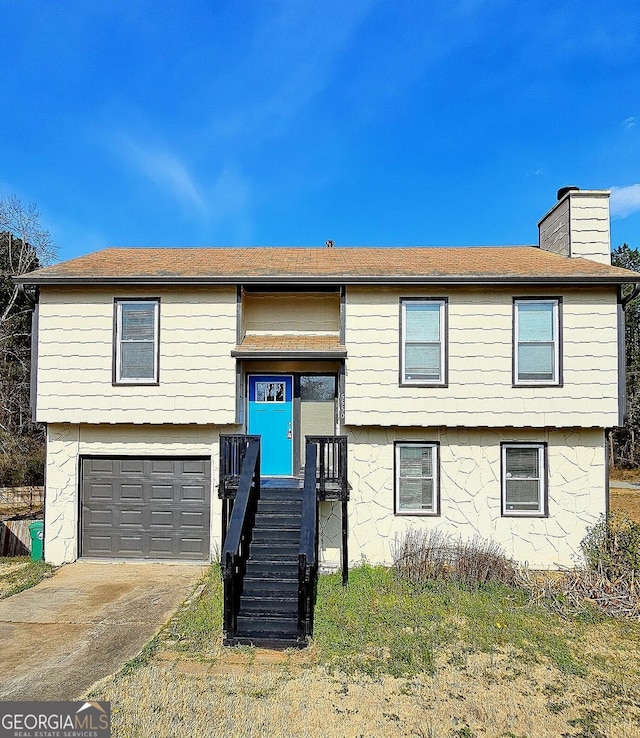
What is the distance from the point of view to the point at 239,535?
242 inches

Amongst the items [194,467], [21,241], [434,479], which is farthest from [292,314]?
[21,241]

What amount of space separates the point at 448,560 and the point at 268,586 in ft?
11.8

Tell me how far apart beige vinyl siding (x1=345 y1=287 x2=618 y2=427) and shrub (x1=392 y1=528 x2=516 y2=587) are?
7.10ft

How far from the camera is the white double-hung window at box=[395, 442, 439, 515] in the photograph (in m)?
8.88

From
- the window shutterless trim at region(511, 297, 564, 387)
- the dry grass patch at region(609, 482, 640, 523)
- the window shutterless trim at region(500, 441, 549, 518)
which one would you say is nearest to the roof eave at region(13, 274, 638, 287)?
the window shutterless trim at region(511, 297, 564, 387)

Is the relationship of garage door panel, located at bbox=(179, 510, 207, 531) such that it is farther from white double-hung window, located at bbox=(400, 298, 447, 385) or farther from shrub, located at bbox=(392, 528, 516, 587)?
white double-hung window, located at bbox=(400, 298, 447, 385)

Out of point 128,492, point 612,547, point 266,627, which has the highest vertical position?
point 128,492

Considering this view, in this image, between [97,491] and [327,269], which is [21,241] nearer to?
[97,491]

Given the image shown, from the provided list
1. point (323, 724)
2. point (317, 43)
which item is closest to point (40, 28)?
point (317, 43)

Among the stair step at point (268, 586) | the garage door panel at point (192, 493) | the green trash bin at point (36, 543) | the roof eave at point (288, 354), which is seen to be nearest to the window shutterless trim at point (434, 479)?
the roof eave at point (288, 354)

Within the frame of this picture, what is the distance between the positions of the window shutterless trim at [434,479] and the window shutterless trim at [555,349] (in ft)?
6.23

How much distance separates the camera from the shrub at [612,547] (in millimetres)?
7879

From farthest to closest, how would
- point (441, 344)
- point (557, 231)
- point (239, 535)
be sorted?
point (557, 231) → point (441, 344) → point (239, 535)

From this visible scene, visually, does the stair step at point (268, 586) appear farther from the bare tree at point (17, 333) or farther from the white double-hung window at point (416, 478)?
the bare tree at point (17, 333)
